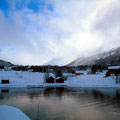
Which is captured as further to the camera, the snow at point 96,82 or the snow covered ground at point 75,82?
the snow at point 96,82

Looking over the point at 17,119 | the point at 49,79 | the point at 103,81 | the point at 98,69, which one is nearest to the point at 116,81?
the point at 103,81

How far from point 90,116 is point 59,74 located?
6257 cm

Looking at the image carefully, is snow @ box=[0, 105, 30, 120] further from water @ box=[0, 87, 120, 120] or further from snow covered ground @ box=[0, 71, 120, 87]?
snow covered ground @ box=[0, 71, 120, 87]

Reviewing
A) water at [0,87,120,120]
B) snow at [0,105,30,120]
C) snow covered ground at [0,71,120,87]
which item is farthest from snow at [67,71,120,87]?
snow at [0,105,30,120]

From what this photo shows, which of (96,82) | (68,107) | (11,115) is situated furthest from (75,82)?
(11,115)

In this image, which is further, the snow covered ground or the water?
the snow covered ground

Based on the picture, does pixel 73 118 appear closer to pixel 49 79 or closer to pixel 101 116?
pixel 101 116

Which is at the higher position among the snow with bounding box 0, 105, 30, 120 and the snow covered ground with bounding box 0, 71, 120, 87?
the snow with bounding box 0, 105, 30, 120

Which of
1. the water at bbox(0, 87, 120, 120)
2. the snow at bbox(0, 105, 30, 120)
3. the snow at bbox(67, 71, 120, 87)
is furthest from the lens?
the snow at bbox(67, 71, 120, 87)

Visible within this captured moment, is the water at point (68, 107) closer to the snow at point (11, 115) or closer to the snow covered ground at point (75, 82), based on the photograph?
the snow at point (11, 115)

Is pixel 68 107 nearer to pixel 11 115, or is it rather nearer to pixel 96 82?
pixel 11 115

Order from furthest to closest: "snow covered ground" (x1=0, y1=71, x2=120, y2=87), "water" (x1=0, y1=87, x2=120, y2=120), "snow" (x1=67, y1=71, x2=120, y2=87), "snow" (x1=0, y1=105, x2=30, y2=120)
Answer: "snow" (x1=67, y1=71, x2=120, y2=87), "snow covered ground" (x1=0, y1=71, x2=120, y2=87), "water" (x1=0, y1=87, x2=120, y2=120), "snow" (x1=0, y1=105, x2=30, y2=120)

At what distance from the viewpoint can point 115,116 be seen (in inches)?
518

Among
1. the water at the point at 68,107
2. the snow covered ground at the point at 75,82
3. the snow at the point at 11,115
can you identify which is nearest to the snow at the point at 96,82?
the snow covered ground at the point at 75,82
